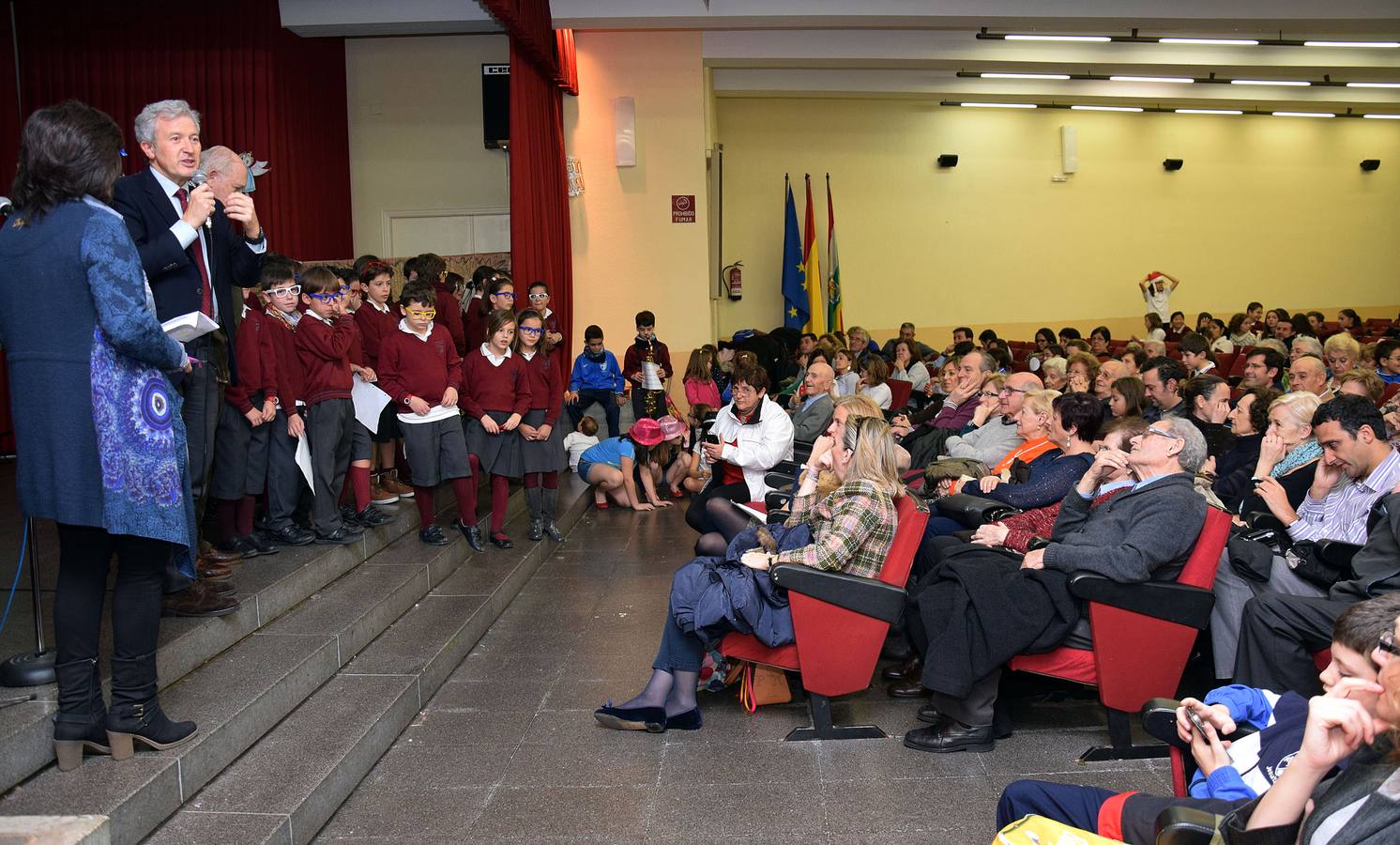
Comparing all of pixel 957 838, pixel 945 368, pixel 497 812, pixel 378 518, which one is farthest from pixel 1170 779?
pixel 945 368

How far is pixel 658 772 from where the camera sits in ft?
11.1

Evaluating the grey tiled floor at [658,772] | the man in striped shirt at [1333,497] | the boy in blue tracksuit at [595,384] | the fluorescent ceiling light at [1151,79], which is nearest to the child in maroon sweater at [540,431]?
the grey tiled floor at [658,772]

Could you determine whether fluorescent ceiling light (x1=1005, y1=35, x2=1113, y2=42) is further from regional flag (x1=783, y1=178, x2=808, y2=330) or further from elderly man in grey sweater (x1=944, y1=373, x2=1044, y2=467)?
elderly man in grey sweater (x1=944, y1=373, x2=1044, y2=467)

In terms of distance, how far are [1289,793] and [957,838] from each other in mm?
1277

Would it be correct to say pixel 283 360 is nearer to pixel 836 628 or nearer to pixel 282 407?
pixel 282 407

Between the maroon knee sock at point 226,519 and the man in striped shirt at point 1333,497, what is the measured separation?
3571 mm

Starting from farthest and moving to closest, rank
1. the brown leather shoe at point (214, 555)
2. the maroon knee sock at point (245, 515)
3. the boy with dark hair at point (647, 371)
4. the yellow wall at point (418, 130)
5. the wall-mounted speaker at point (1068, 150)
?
the wall-mounted speaker at point (1068, 150), the yellow wall at point (418, 130), the boy with dark hair at point (647, 371), the maroon knee sock at point (245, 515), the brown leather shoe at point (214, 555)

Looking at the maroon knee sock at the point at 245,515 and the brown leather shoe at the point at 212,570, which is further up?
the maroon knee sock at the point at 245,515

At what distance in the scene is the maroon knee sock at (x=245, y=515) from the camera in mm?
4512

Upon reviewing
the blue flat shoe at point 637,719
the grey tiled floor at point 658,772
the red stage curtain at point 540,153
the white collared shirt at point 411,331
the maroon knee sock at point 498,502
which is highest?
the red stage curtain at point 540,153

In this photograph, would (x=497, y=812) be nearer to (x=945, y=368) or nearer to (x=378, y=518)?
(x=378, y=518)

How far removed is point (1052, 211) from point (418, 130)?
8.83 m

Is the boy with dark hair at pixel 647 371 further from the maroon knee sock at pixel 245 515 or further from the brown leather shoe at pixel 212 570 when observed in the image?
the brown leather shoe at pixel 212 570

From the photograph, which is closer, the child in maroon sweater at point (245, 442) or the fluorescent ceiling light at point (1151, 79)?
the child in maroon sweater at point (245, 442)
